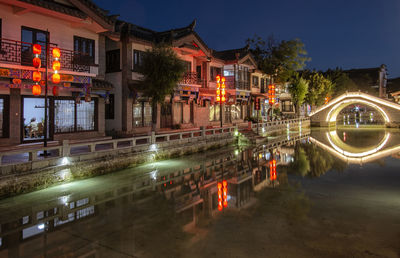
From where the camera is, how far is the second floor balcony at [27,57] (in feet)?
41.2

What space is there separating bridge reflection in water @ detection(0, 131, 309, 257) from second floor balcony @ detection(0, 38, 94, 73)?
20.9ft

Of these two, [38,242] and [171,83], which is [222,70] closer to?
[171,83]

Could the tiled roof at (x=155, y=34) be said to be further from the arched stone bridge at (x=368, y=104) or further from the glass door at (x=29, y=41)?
the arched stone bridge at (x=368, y=104)

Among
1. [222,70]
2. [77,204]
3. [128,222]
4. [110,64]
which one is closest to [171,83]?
[110,64]

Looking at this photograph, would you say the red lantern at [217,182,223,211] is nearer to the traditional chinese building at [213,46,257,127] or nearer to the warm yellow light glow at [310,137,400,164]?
the warm yellow light glow at [310,137,400,164]

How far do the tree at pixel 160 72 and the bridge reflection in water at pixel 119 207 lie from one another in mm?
5029

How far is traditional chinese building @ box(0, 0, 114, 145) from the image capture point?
12.9 metres

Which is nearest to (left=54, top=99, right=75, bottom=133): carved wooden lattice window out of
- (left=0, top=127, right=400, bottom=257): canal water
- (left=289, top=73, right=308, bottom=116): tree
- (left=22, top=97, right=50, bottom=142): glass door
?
(left=22, top=97, right=50, bottom=142): glass door

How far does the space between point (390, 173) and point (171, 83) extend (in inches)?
472

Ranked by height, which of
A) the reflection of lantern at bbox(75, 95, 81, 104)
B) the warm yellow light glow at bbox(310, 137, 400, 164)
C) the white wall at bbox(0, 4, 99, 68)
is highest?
the white wall at bbox(0, 4, 99, 68)

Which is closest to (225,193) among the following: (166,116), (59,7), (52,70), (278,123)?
(52,70)

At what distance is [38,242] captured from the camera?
5.99 metres

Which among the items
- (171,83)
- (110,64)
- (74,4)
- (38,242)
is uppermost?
(74,4)

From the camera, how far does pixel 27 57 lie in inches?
513
